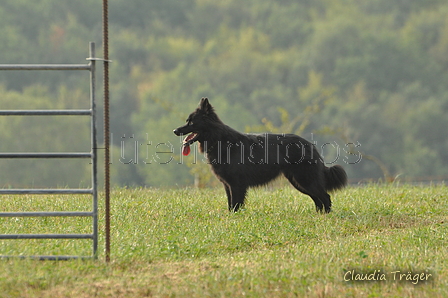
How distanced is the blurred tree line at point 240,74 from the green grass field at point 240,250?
28240mm

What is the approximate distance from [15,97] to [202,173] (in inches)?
1071

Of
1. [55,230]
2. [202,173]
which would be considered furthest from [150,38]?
[55,230]

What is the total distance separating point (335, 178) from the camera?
9062mm

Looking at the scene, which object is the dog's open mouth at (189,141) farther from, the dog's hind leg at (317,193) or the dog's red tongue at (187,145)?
the dog's hind leg at (317,193)

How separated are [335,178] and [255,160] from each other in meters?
1.27

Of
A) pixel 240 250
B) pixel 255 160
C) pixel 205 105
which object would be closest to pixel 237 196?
pixel 255 160

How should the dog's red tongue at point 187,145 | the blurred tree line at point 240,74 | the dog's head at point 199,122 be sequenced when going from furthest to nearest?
the blurred tree line at point 240,74 < the dog's red tongue at point 187,145 < the dog's head at point 199,122

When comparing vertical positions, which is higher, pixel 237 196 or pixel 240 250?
pixel 237 196

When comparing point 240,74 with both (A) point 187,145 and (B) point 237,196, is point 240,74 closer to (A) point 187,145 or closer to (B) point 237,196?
(A) point 187,145

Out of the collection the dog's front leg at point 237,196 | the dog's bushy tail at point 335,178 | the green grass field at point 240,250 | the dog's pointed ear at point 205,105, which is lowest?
the green grass field at point 240,250

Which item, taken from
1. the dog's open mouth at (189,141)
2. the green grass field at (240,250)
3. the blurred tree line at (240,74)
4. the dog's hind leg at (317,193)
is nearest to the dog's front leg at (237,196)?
the green grass field at (240,250)

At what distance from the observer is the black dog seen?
8906mm

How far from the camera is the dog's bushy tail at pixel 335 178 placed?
9.06 m

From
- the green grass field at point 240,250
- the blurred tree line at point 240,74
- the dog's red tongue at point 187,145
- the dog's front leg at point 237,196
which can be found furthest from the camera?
the blurred tree line at point 240,74
